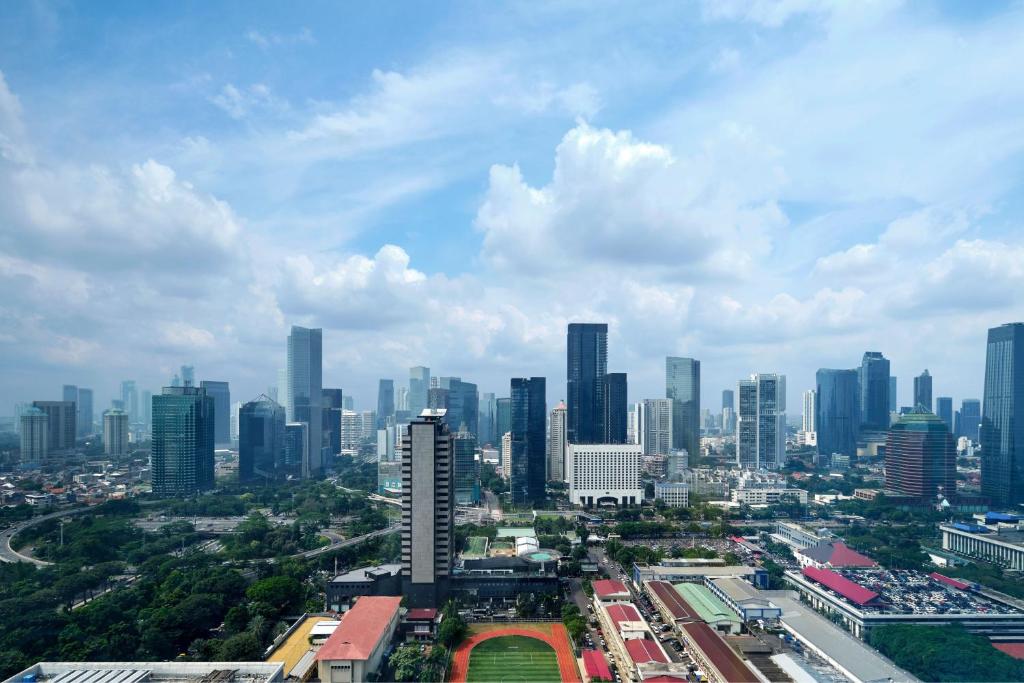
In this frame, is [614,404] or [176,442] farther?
[614,404]

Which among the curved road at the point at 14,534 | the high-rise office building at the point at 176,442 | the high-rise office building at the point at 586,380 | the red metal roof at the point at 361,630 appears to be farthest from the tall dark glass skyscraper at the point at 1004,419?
the high-rise office building at the point at 176,442

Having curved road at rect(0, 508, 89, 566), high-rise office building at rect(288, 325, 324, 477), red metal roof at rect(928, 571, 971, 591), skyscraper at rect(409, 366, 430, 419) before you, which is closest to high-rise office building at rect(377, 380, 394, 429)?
skyscraper at rect(409, 366, 430, 419)

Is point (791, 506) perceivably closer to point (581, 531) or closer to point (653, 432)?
point (581, 531)

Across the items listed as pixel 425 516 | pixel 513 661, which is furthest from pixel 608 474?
pixel 513 661

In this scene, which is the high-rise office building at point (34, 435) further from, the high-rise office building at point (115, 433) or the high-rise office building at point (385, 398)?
the high-rise office building at point (385, 398)

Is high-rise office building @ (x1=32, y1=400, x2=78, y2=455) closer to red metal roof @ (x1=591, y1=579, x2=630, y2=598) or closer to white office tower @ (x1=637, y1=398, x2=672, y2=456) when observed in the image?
red metal roof @ (x1=591, y1=579, x2=630, y2=598)

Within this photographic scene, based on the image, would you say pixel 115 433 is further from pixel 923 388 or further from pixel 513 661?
pixel 923 388
